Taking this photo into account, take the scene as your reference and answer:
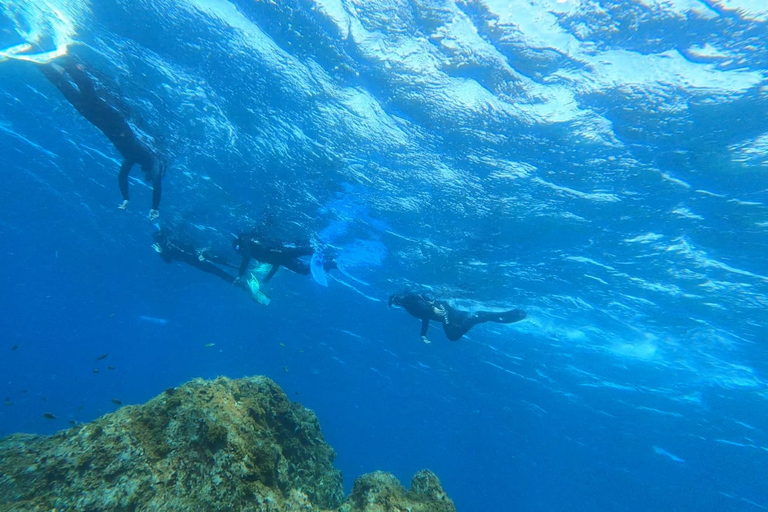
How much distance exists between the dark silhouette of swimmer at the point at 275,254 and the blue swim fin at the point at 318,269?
300mm

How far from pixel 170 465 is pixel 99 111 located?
14456 mm

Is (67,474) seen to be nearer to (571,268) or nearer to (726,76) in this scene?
(726,76)

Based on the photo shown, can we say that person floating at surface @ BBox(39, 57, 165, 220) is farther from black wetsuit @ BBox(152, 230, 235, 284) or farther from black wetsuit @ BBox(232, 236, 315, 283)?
black wetsuit @ BBox(152, 230, 235, 284)

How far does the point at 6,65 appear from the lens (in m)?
15.2

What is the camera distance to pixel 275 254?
18641 mm

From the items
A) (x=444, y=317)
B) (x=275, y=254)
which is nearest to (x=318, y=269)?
(x=275, y=254)

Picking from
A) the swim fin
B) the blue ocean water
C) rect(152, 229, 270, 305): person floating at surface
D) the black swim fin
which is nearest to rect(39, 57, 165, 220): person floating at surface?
the blue ocean water

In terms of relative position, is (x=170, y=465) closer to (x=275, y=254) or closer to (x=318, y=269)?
(x=275, y=254)

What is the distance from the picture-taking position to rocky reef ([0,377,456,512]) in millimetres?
3176

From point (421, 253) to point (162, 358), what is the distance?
232 ft

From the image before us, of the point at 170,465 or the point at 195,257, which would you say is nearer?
the point at 170,465

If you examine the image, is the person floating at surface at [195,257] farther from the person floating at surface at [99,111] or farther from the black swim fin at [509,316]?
the black swim fin at [509,316]

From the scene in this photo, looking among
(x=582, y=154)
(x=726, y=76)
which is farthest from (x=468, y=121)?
(x=726, y=76)

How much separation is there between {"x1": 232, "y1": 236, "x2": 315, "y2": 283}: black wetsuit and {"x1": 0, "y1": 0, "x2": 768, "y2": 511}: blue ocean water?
116 cm
